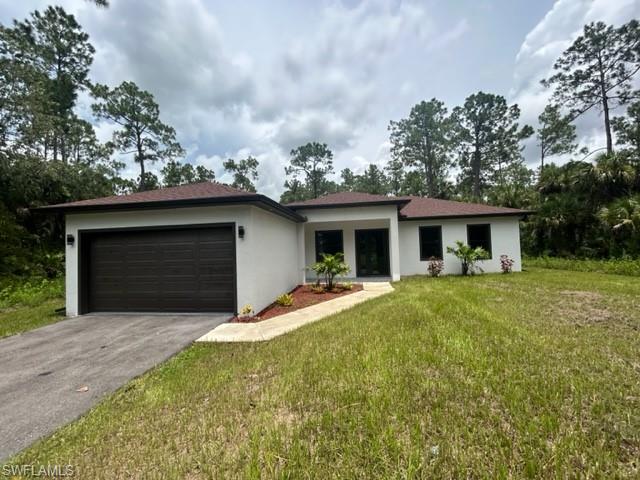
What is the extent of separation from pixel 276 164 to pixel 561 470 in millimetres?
37872

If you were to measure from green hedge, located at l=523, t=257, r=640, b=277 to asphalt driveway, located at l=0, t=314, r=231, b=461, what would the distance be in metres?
14.6

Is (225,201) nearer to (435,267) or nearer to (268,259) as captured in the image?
(268,259)

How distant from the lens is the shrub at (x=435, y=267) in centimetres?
1168

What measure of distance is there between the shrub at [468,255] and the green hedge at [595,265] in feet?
15.2

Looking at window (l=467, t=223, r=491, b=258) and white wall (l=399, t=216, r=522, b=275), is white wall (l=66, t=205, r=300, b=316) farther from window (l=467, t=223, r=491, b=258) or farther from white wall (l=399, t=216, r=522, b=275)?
window (l=467, t=223, r=491, b=258)

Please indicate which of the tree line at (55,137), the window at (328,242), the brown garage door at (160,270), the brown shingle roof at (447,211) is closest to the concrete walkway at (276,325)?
the brown garage door at (160,270)

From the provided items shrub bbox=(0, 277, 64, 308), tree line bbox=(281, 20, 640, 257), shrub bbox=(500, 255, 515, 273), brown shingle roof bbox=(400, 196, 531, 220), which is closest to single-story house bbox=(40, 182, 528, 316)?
shrub bbox=(0, 277, 64, 308)

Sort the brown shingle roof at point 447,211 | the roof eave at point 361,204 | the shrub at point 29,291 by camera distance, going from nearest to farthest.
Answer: the shrub at point 29,291 < the roof eave at point 361,204 < the brown shingle roof at point 447,211

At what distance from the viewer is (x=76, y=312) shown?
7.00 meters

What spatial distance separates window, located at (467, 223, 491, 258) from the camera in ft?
40.3

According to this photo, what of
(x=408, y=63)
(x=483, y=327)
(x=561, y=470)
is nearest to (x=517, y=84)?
(x=408, y=63)

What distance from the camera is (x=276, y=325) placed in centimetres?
568

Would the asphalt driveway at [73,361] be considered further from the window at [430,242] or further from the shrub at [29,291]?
the window at [430,242]

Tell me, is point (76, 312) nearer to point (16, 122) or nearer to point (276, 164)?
point (16, 122)
